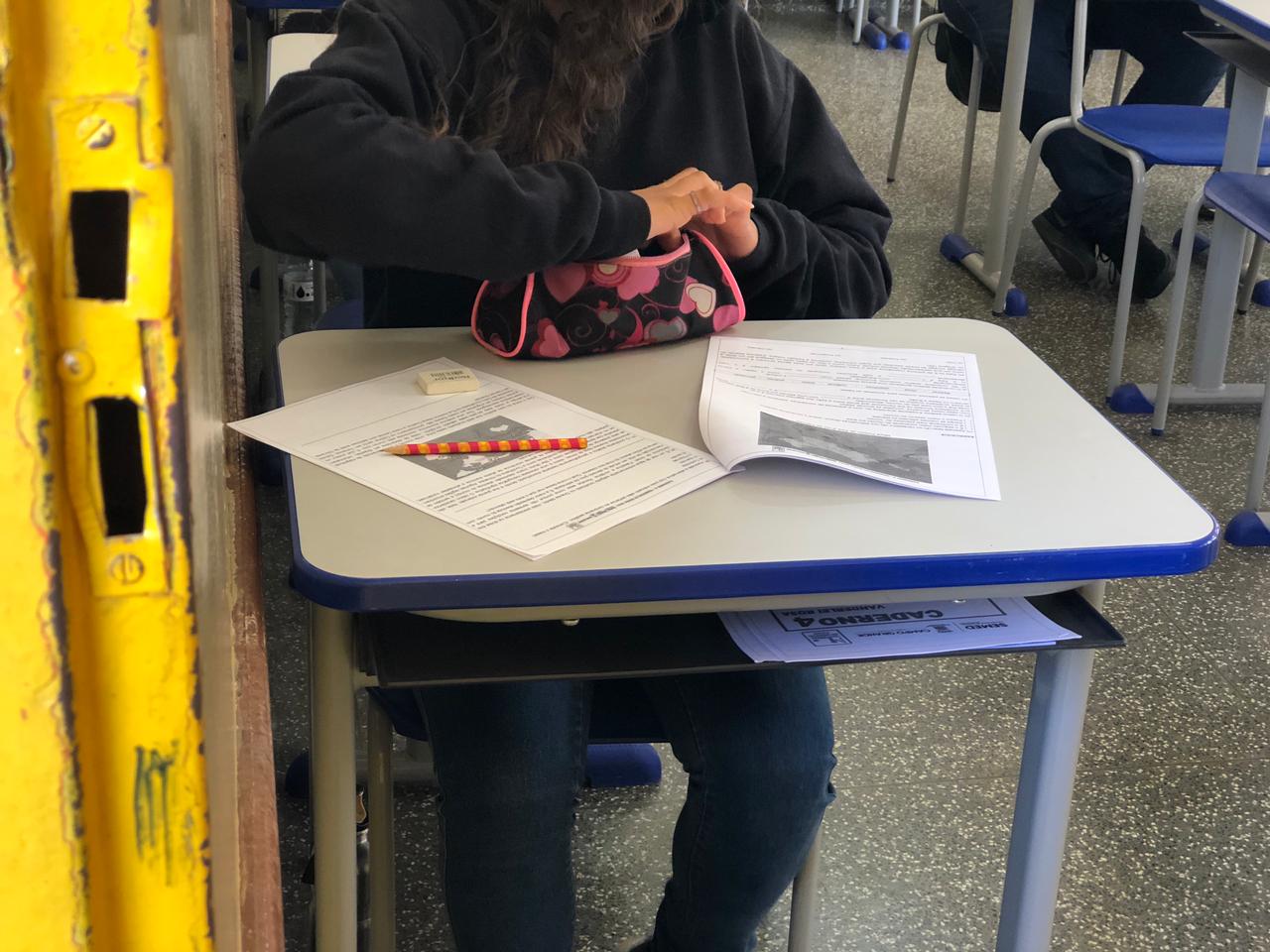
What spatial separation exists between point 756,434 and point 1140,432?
72.5 inches

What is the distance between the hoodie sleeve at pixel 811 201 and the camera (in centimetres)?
117

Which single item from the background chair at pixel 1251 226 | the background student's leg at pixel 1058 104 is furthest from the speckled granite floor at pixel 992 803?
the background student's leg at pixel 1058 104

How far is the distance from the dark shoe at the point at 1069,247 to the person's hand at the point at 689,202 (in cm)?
224

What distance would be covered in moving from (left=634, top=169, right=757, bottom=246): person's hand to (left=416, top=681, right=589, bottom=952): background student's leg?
355mm

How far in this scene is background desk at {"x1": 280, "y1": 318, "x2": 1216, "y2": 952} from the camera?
2.31ft

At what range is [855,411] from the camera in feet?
2.99

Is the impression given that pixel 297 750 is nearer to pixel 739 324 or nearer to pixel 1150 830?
pixel 739 324

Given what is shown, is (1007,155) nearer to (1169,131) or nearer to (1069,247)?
(1069,247)

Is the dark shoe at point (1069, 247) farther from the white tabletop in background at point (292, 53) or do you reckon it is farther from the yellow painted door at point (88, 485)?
the yellow painted door at point (88, 485)

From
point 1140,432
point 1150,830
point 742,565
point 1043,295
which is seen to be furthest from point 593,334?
point 1043,295

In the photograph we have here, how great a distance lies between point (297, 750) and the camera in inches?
60.5

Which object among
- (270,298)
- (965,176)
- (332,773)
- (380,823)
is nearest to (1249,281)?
(965,176)

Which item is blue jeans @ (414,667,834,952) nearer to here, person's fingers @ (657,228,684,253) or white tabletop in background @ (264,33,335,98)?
person's fingers @ (657,228,684,253)

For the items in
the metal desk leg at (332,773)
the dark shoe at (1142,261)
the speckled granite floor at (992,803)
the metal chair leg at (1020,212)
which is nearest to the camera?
the metal desk leg at (332,773)
